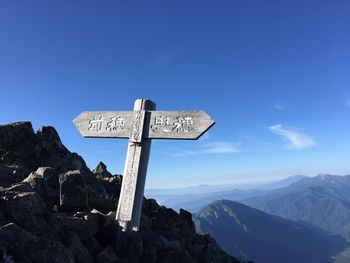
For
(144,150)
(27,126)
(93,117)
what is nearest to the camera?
(144,150)

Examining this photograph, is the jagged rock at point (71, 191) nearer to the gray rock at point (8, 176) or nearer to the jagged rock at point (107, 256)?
the jagged rock at point (107, 256)

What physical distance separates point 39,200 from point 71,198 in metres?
1.88

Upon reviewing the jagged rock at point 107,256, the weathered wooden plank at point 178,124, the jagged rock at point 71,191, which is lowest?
the jagged rock at point 107,256

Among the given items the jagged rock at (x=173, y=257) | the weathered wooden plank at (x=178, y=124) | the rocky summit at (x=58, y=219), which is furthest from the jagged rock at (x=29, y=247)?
the weathered wooden plank at (x=178, y=124)

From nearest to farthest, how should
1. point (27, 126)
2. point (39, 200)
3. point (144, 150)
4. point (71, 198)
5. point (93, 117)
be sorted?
point (39, 200) < point (71, 198) < point (144, 150) < point (93, 117) < point (27, 126)

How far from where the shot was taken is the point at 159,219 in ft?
60.5

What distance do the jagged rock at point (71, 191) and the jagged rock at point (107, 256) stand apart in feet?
6.39

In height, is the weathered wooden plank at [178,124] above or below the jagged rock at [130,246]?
above

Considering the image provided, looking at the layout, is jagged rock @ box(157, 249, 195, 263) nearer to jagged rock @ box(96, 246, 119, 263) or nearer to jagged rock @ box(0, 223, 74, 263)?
jagged rock @ box(96, 246, 119, 263)

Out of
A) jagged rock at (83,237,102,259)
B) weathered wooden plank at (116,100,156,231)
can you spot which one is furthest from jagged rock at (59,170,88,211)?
jagged rock at (83,237,102,259)

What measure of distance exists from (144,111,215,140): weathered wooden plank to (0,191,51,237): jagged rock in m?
4.56

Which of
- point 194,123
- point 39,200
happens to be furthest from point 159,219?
point 39,200

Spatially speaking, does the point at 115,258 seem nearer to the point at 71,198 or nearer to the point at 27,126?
the point at 71,198

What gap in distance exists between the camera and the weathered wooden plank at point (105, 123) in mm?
13195
